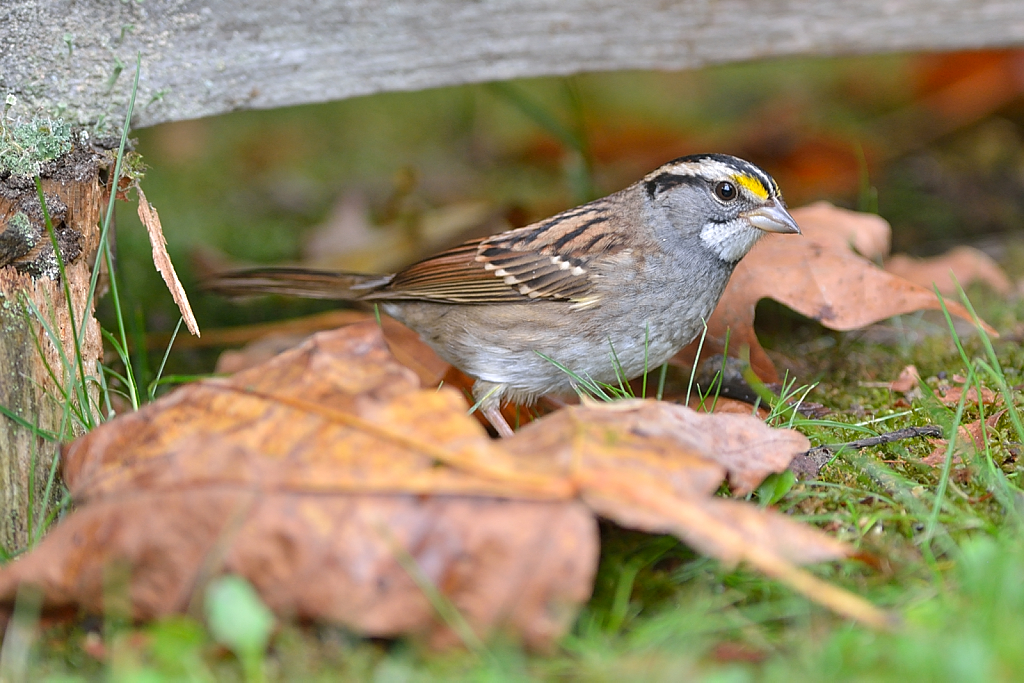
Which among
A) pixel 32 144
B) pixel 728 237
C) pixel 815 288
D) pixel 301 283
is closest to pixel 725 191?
pixel 728 237

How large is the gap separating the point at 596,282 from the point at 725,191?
0.62 m

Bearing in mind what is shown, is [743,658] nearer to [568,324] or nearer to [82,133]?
A: [568,324]

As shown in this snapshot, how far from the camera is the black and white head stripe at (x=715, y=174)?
145 inches

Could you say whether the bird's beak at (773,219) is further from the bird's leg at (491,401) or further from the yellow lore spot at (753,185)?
the bird's leg at (491,401)

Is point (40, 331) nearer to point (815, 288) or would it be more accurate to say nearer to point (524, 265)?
point (524, 265)

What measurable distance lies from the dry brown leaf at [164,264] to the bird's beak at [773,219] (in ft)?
6.66

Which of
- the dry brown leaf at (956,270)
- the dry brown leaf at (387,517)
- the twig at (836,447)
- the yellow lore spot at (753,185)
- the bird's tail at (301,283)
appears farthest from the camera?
the dry brown leaf at (956,270)

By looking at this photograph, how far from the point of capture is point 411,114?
7688 mm

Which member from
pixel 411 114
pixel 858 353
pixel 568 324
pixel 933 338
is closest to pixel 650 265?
pixel 568 324

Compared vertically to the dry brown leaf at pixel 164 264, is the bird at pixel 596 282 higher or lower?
lower

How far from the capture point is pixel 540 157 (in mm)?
6996

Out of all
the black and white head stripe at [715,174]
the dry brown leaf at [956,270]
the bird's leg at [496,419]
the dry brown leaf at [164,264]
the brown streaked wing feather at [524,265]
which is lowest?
the dry brown leaf at [956,270]

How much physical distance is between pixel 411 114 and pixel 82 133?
465 centimetres

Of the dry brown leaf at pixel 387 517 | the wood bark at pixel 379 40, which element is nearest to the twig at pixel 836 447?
the dry brown leaf at pixel 387 517
